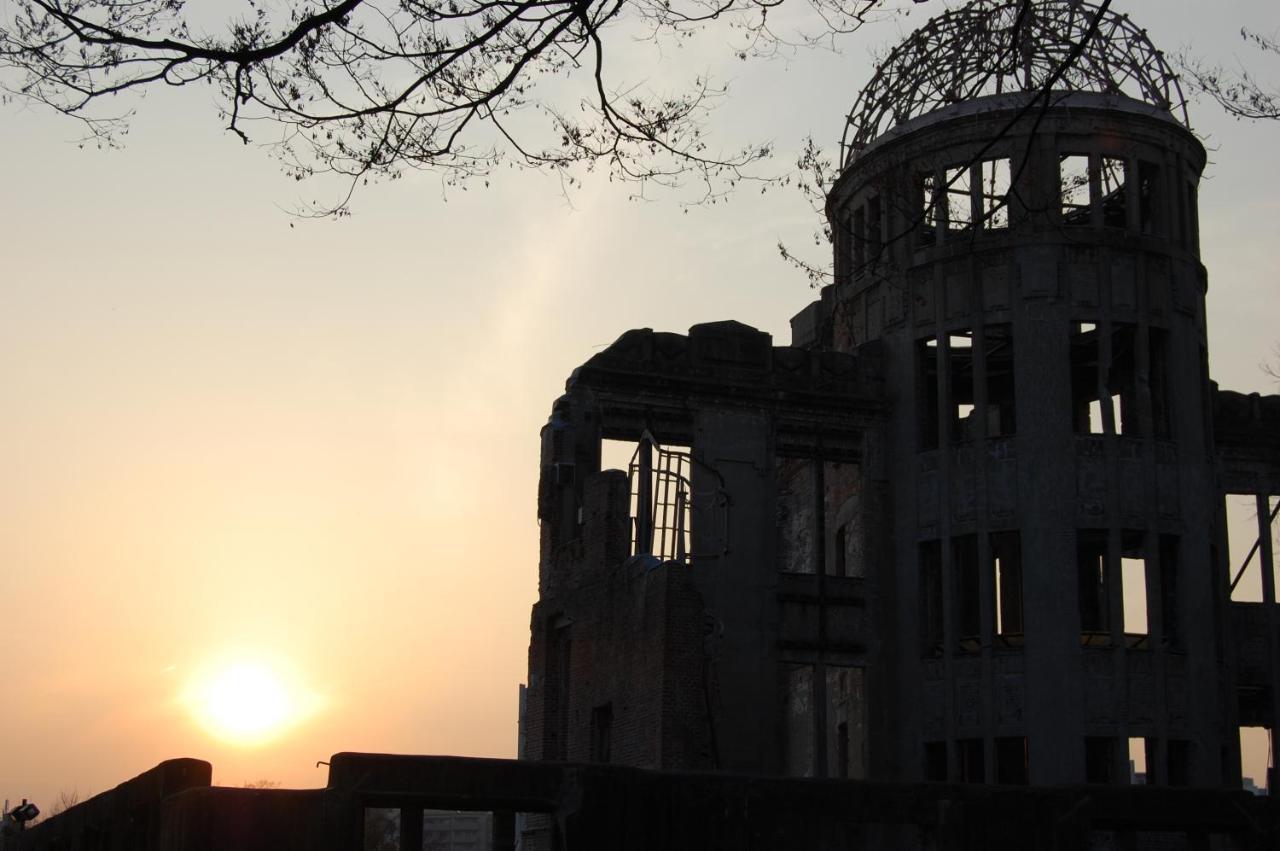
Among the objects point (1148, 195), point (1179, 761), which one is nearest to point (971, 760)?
point (1179, 761)

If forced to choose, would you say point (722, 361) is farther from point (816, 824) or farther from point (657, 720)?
point (816, 824)

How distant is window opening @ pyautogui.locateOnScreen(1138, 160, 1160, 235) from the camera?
28.6 m

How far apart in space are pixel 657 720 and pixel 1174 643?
863 cm

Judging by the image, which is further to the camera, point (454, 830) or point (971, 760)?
point (454, 830)

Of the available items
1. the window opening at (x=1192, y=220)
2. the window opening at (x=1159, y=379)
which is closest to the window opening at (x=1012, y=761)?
the window opening at (x=1159, y=379)

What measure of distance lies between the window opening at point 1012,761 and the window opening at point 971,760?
Result: 2.78 feet

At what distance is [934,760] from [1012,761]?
78.0 inches

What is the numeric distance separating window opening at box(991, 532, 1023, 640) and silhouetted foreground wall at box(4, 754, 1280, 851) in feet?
56.0

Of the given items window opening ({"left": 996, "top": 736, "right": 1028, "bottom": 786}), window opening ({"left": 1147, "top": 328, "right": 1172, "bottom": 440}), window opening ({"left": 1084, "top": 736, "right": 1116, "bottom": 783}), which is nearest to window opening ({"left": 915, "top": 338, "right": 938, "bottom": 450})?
window opening ({"left": 1147, "top": 328, "right": 1172, "bottom": 440})

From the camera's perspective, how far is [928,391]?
2977 cm

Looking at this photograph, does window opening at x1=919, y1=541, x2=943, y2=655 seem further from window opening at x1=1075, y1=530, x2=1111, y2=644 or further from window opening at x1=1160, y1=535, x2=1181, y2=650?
window opening at x1=1160, y1=535, x2=1181, y2=650

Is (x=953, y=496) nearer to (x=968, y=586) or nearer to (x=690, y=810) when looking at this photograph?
(x=968, y=586)

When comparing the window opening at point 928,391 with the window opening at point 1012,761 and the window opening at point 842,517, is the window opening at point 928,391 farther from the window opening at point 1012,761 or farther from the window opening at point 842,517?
the window opening at point 1012,761

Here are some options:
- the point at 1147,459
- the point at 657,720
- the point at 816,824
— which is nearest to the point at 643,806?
the point at 816,824
